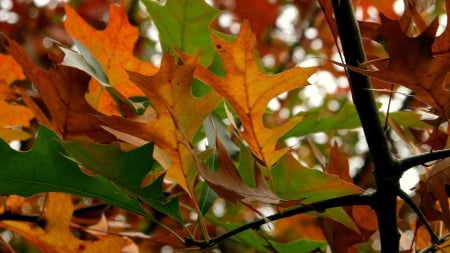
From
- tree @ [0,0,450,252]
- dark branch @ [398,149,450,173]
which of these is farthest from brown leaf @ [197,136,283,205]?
dark branch @ [398,149,450,173]

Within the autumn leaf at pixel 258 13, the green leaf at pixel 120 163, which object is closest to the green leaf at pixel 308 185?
the green leaf at pixel 120 163

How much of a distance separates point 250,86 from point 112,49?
324 mm

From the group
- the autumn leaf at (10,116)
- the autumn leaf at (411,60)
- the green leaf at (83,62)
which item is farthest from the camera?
the autumn leaf at (10,116)

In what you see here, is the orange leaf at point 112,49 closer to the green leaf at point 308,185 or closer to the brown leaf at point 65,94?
the brown leaf at point 65,94

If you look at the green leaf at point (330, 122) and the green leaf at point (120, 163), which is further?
the green leaf at point (330, 122)

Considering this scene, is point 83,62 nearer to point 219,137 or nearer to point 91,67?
point 91,67

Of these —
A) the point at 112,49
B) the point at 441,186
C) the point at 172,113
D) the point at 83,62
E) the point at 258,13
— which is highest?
the point at 258,13

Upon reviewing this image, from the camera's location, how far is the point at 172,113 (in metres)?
0.56

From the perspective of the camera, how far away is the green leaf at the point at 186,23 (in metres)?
0.77

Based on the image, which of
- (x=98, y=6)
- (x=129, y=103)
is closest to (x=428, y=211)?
(x=129, y=103)

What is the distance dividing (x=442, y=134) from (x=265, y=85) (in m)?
0.22

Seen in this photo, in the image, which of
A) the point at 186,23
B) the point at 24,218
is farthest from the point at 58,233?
the point at 186,23

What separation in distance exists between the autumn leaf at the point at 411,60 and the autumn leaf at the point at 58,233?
367 millimetres

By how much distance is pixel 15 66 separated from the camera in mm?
911
